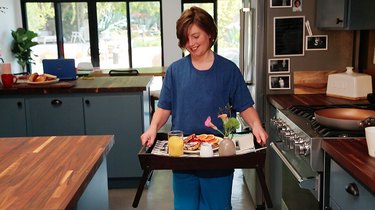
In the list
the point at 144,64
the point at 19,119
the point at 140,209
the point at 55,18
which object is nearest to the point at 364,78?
the point at 140,209

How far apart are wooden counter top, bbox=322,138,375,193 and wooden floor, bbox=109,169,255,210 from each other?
1.56 m

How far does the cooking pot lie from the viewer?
5.80 ft

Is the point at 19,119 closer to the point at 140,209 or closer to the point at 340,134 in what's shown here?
the point at 140,209

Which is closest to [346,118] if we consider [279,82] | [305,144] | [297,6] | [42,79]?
[305,144]

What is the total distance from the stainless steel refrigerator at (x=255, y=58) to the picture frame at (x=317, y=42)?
331 mm

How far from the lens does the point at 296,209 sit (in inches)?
83.6

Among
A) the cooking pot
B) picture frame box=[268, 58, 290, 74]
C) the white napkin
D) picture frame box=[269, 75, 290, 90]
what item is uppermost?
picture frame box=[268, 58, 290, 74]

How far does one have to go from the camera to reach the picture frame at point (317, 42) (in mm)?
2869

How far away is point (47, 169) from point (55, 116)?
2075mm

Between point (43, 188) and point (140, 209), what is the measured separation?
195 cm

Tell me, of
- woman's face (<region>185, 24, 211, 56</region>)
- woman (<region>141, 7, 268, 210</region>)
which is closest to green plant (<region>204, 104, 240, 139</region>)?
woman (<region>141, 7, 268, 210</region>)

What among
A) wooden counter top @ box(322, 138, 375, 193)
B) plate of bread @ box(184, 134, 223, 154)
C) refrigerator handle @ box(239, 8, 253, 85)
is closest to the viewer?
Result: wooden counter top @ box(322, 138, 375, 193)

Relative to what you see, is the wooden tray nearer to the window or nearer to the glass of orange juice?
the glass of orange juice

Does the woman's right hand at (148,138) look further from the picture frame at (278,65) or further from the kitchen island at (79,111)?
the kitchen island at (79,111)
